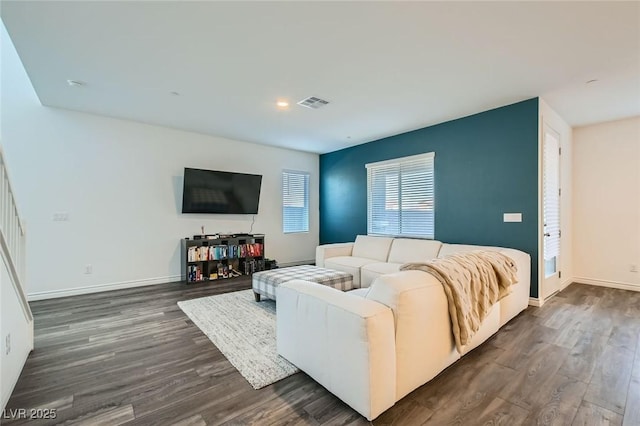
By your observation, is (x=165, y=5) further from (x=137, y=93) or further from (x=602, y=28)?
(x=602, y=28)

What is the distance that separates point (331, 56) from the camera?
265 centimetres

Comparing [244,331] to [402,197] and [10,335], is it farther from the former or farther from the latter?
[402,197]

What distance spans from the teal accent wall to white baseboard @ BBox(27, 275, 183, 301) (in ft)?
14.4

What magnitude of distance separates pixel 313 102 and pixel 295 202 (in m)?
3.20

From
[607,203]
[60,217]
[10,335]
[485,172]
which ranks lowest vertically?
[10,335]

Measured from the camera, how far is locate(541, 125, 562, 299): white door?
3783 mm

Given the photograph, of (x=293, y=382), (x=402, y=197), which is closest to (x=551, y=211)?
(x=402, y=197)

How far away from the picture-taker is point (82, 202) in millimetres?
4223

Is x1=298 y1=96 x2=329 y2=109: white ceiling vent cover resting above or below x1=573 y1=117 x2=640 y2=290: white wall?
above

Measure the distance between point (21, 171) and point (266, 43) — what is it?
150 inches

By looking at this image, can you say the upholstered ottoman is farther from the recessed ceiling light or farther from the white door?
the recessed ceiling light

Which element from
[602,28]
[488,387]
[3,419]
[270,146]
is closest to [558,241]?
[602,28]

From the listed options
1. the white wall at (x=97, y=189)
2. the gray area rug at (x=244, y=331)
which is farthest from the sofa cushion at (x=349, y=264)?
the white wall at (x=97, y=189)

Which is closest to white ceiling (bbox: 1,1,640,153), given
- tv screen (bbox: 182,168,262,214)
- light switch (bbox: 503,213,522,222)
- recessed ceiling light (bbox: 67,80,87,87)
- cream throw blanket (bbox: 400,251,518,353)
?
recessed ceiling light (bbox: 67,80,87,87)
